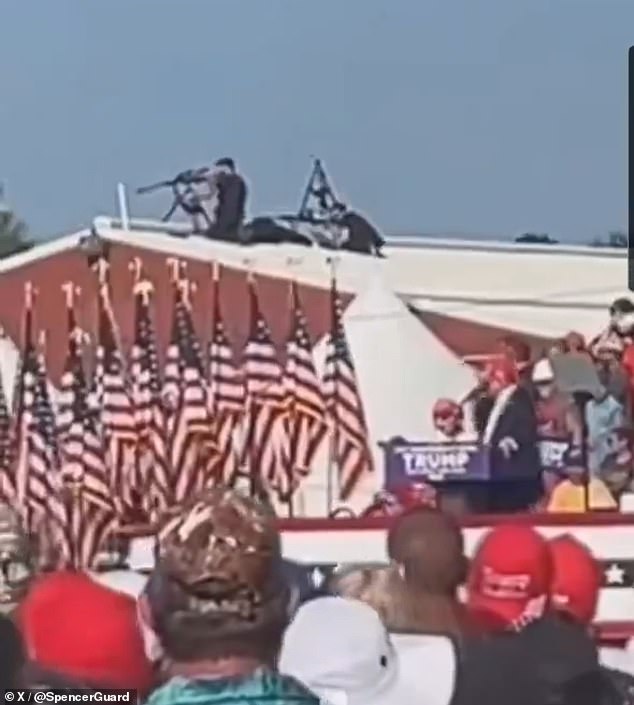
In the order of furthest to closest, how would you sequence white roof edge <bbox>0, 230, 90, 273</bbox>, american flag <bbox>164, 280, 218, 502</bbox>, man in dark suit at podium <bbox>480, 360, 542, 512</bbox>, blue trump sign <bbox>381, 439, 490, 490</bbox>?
1. white roof edge <bbox>0, 230, 90, 273</bbox>
2. american flag <bbox>164, 280, 218, 502</bbox>
3. blue trump sign <bbox>381, 439, 490, 490</bbox>
4. man in dark suit at podium <bbox>480, 360, 542, 512</bbox>

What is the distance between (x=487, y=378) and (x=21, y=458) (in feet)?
8.55

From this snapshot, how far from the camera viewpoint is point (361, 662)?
398 centimetres

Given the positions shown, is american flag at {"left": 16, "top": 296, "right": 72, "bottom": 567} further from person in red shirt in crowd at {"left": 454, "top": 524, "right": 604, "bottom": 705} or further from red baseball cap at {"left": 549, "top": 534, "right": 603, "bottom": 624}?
person in red shirt in crowd at {"left": 454, "top": 524, "right": 604, "bottom": 705}

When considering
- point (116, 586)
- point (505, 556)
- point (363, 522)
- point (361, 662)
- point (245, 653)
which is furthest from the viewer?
point (363, 522)

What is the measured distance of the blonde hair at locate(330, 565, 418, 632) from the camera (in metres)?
4.85

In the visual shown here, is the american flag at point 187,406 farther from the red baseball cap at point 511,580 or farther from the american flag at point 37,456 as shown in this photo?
the red baseball cap at point 511,580

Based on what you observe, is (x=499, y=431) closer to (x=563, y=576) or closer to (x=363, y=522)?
(x=363, y=522)

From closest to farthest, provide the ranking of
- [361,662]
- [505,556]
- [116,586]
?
[361,662]
[116,586]
[505,556]

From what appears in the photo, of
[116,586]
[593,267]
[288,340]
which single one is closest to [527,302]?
[593,267]

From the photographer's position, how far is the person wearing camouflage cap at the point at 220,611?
10.5 feet

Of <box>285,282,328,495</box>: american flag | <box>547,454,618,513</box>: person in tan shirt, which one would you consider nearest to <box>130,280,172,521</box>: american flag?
<box>285,282,328,495</box>: american flag

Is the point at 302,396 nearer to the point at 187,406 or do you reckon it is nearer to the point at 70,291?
the point at 187,406

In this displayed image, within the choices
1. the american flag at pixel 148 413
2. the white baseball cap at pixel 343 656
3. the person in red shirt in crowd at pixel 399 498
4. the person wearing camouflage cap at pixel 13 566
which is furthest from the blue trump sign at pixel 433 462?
the white baseball cap at pixel 343 656

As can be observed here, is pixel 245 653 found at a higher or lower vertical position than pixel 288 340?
lower
